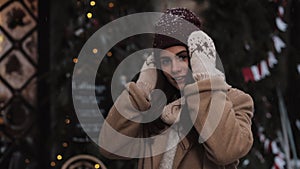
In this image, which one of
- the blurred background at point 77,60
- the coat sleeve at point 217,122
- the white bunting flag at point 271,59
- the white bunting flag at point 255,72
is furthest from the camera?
the white bunting flag at point 271,59

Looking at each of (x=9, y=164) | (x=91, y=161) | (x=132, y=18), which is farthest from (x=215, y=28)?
(x=9, y=164)

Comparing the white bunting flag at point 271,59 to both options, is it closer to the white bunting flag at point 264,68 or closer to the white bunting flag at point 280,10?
the white bunting flag at point 264,68

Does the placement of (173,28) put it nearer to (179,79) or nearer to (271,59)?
(179,79)

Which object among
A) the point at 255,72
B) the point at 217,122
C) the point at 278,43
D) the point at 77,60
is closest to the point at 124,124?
the point at 217,122

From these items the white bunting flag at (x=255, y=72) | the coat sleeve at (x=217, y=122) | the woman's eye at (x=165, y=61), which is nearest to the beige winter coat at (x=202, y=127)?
the coat sleeve at (x=217, y=122)

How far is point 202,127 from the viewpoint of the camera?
174 cm

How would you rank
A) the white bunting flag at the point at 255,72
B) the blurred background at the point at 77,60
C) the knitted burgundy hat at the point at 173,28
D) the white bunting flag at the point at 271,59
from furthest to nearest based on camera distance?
the white bunting flag at the point at 271,59 < the white bunting flag at the point at 255,72 < the blurred background at the point at 77,60 < the knitted burgundy hat at the point at 173,28

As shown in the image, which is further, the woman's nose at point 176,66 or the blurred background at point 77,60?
the blurred background at point 77,60

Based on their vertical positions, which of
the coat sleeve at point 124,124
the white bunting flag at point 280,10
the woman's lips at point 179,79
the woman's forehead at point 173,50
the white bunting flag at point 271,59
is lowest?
the white bunting flag at point 271,59

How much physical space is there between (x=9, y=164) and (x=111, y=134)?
1589 mm

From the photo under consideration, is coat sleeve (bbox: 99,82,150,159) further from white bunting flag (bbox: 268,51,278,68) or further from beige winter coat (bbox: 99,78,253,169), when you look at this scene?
white bunting flag (bbox: 268,51,278,68)

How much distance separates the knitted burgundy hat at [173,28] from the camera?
1.86 meters

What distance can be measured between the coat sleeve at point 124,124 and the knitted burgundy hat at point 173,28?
0.59 ft

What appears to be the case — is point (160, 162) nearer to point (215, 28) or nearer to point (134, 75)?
point (134, 75)
